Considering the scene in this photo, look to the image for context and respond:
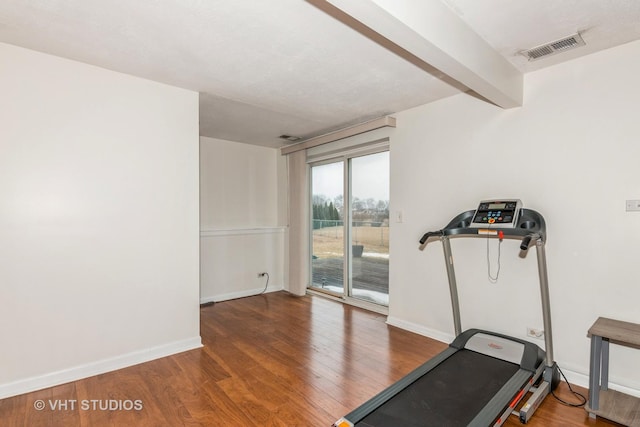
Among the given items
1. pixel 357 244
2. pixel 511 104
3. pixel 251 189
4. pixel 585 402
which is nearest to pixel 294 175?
pixel 251 189

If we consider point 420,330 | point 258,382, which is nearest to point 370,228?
point 420,330

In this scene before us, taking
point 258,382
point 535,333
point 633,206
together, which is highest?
point 633,206

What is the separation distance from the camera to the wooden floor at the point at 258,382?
6.72 feet

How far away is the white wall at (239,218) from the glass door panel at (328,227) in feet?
1.91

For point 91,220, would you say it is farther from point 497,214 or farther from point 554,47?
point 554,47

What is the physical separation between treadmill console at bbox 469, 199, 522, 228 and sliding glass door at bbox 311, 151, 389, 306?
1.51 m

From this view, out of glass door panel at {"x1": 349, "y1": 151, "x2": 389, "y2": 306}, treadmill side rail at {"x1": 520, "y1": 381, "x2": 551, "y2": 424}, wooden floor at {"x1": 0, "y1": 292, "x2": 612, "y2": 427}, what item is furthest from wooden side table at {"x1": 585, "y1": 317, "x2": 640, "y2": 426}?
glass door panel at {"x1": 349, "y1": 151, "x2": 389, "y2": 306}

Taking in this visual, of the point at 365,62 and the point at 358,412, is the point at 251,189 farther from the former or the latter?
the point at 358,412

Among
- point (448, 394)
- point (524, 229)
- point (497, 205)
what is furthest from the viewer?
point (497, 205)

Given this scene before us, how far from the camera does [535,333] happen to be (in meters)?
2.64

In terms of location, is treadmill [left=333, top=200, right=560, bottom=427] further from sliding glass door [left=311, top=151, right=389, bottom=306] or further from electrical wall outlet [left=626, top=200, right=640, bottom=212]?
sliding glass door [left=311, top=151, right=389, bottom=306]

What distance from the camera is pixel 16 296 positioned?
7.52 ft

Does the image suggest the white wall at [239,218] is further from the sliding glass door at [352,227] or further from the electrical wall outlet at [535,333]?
the electrical wall outlet at [535,333]

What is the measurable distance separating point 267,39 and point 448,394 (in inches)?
99.7
